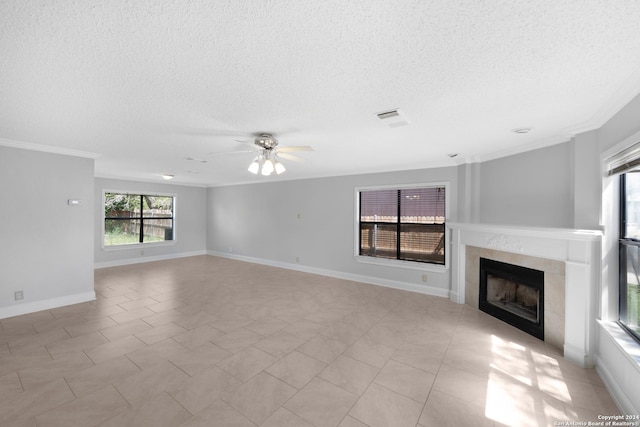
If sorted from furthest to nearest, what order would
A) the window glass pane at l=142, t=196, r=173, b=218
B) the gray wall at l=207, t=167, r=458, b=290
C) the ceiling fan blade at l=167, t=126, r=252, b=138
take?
the window glass pane at l=142, t=196, r=173, b=218 → the gray wall at l=207, t=167, r=458, b=290 → the ceiling fan blade at l=167, t=126, r=252, b=138

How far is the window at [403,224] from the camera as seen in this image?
4.70 metres

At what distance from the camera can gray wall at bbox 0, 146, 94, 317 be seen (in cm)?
346

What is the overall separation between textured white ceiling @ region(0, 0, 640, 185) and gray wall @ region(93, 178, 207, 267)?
4.20 metres

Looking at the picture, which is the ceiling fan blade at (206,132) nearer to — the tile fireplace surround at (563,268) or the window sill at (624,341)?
the tile fireplace surround at (563,268)

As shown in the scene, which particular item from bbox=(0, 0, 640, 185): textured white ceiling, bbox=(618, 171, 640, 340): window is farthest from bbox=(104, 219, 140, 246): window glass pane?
bbox=(618, 171, 640, 340): window

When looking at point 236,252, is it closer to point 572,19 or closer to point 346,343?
point 346,343

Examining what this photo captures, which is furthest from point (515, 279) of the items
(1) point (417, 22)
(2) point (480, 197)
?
(1) point (417, 22)

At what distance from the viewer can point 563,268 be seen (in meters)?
2.75

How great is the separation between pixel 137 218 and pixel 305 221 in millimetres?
4905

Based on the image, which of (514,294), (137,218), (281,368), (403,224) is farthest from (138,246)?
(514,294)

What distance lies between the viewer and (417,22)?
1201 millimetres

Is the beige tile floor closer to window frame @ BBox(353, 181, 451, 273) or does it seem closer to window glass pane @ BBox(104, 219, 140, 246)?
window frame @ BBox(353, 181, 451, 273)

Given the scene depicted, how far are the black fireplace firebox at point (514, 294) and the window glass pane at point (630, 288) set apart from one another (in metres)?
0.75

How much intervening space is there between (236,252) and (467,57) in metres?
7.41
